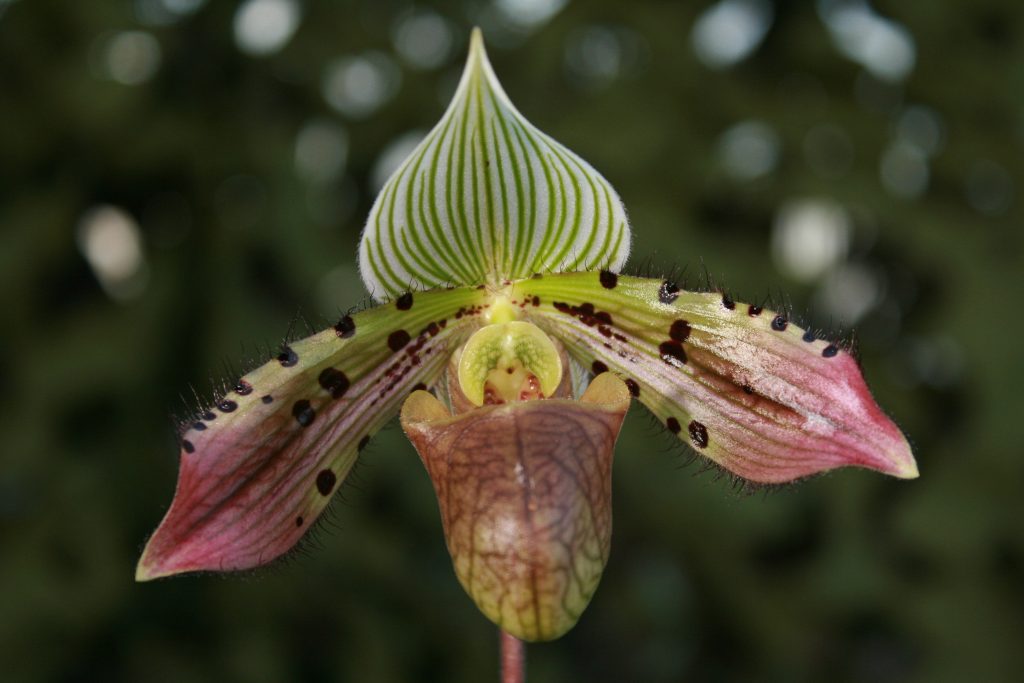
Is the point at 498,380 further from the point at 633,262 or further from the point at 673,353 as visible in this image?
the point at 633,262

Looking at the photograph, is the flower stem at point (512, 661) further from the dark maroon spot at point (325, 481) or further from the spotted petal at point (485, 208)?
the spotted petal at point (485, 208)

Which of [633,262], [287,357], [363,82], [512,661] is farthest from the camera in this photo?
[363,82]

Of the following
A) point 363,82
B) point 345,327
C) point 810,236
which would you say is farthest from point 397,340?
point 810,236

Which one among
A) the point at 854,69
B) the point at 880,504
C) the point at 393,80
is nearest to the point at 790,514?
the point at 880,504

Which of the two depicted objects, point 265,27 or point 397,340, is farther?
point 265,27

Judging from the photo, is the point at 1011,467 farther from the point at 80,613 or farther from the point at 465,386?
the point at 80,613

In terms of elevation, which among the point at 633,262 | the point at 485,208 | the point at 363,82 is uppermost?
the point at 363,82

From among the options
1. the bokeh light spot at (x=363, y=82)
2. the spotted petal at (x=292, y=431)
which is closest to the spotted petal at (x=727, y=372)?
the spotted petal at (x=292, y=431)
